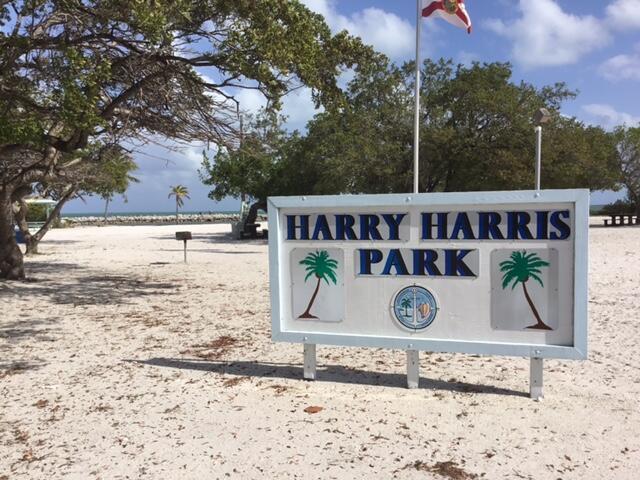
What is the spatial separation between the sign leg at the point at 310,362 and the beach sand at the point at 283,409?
0.11m

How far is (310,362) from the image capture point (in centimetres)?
514

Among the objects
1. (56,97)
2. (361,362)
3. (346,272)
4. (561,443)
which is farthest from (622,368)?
(56,97)

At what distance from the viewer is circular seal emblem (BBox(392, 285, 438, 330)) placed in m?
4.71

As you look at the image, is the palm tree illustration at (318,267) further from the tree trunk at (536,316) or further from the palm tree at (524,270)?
the tree trunk at (536,316)

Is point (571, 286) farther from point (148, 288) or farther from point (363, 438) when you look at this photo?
point (148, 288)

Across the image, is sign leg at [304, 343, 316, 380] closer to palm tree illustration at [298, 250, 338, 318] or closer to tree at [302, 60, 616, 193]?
palm tree illustration at [298, 250, 338, 318]

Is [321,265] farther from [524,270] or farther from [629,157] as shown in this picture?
[629,157]

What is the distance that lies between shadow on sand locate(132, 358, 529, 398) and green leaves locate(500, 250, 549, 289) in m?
0.99

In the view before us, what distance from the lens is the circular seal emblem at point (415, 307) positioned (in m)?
4.71

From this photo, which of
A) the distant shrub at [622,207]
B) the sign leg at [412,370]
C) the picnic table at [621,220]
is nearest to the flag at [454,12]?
the sign leg at [412,370]

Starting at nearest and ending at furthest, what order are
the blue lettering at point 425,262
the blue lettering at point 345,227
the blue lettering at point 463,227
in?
Result: the blue lettering at point 463,227 < the blue lettering at point 425,262 < the blue lettering at point 345,227

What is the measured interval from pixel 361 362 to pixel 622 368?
2.54m

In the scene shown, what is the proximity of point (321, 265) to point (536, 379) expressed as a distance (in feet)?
6.72

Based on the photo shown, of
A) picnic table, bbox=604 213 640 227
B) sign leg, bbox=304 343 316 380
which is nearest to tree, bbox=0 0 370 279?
sign leg, bbox=304 343 316 380
